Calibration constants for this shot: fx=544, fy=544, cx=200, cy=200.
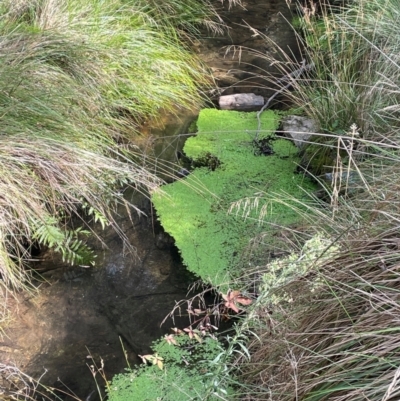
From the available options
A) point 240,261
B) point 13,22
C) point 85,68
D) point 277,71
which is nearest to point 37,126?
point 85,68

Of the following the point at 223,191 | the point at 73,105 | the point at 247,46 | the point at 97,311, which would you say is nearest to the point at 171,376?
the point at 97,311

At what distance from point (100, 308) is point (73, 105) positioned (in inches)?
35.7

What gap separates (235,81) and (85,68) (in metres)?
1.19

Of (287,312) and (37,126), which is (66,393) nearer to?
(287,312)

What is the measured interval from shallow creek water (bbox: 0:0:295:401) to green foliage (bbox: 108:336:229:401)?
0.07 metres

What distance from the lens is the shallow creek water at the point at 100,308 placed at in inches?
74.5

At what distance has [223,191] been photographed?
2582 millimetres

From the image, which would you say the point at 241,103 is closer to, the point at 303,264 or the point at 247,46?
the point at 247,46

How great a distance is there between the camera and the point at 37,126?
2186mm

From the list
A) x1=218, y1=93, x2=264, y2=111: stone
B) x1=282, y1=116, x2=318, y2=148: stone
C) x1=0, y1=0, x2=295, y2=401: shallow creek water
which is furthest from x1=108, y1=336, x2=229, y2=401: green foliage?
x1=218, y1=93, x2=264, y2=111: stone

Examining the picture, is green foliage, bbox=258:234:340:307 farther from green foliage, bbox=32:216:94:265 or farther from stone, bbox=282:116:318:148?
stone, bbox=282:116:318:148

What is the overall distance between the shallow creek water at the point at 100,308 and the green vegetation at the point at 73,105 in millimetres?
95

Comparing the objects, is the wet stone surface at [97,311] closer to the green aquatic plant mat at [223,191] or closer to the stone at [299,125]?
the green aquatic plant mat at [223,191]

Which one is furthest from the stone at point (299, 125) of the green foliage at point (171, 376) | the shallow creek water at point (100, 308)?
the green foliage at point (171, 376)
